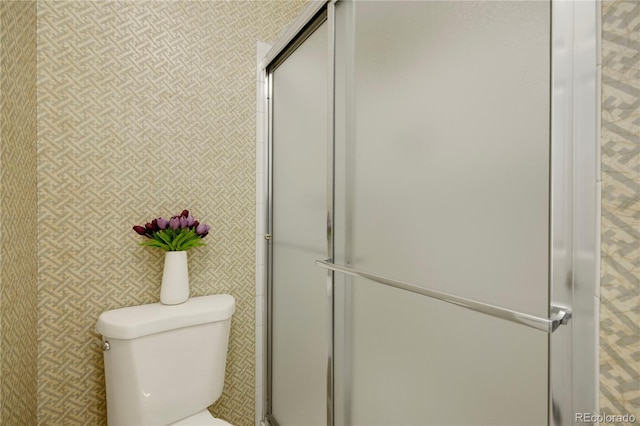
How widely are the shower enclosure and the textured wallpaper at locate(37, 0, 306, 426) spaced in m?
0.51

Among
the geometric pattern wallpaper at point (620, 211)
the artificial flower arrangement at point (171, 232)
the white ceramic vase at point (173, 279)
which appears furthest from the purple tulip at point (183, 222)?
the geometric pattern wallpaper at point (620, 211)

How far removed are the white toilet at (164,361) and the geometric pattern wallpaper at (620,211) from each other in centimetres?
114

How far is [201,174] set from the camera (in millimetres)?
1400

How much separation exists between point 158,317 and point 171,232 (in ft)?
1.02

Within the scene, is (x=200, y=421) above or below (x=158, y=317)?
below

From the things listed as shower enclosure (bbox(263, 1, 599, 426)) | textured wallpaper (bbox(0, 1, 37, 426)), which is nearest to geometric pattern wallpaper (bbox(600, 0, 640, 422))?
shower enclosure (bbox(263, 1, 599, 426))

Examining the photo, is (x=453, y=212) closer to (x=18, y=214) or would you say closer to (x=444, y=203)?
(x=444, y=203)

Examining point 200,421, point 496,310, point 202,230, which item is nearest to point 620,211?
point 496,310

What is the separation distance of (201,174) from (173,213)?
203 millimetres

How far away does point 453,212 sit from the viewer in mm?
608

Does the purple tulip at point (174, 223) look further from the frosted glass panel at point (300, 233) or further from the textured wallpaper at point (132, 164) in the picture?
the frosted glass panel at point (300, 233)

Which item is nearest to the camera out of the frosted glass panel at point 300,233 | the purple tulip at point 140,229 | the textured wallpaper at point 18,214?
the textured wallpaper at point 18,214

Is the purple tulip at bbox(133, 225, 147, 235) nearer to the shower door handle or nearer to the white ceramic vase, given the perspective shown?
the white ceramic vase

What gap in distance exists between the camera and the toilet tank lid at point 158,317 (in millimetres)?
1071
